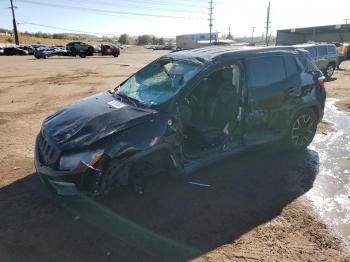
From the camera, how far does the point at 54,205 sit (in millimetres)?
4195

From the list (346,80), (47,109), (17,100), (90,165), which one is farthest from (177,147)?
(346,80)

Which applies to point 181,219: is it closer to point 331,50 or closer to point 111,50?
point 331,50

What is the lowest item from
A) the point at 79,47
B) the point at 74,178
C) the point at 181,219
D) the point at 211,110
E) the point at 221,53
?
the point at 79,47

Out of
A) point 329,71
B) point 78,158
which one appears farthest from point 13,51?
point 78,158

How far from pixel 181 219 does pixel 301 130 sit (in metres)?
3.02

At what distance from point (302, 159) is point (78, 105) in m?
3.69

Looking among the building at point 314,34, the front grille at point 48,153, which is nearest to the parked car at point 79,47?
the building at point 314,34

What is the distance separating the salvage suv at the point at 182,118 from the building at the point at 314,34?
47.0m

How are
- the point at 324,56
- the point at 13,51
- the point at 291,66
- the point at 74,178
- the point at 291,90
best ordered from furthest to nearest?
the point at 13,51, the point at 324,56, the point at 291,66, the point at 291,90, the point at 74,178

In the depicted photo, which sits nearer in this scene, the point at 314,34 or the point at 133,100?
the point at 133,100

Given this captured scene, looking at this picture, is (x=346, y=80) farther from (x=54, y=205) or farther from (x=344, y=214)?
(x=54, y=205)

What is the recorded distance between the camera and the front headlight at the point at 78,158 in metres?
3.60

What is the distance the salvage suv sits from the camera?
371cm

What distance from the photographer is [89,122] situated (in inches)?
158
